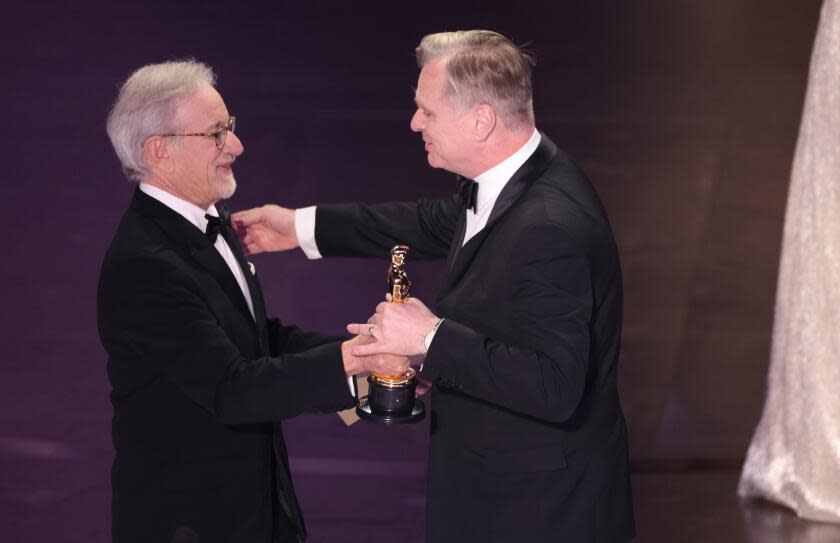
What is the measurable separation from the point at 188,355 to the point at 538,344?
767 mm

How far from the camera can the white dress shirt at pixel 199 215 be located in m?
2.62

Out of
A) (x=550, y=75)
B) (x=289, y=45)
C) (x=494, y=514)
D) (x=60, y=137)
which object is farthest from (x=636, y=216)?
(x=494, y=514)

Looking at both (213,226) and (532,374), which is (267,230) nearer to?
(213,226)

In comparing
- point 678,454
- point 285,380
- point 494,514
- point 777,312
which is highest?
point 285,380

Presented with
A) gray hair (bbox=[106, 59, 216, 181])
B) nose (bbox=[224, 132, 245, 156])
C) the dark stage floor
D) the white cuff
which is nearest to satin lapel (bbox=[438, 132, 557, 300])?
the white cuff

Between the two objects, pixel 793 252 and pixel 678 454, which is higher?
pixel 793 252

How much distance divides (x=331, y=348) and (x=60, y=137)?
11.7 ft

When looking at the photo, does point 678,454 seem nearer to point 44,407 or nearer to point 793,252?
point 793,252

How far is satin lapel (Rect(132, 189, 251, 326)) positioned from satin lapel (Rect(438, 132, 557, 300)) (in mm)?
519

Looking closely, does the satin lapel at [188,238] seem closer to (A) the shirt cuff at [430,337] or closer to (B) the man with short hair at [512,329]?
(B) the man with short hair at [512,329]

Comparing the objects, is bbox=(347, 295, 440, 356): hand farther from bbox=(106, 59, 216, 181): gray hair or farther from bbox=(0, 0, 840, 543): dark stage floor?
bbox=(0, 0, 840, 543): dark stage floor

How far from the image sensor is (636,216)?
19.7 ft

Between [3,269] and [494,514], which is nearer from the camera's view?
[494,514]

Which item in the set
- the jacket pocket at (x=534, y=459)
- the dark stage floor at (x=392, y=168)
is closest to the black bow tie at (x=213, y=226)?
the jacket pocket at (x=534, y=459)
